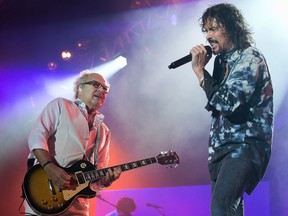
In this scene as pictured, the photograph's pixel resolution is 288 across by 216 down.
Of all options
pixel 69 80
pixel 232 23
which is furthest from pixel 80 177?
pixel 69 80

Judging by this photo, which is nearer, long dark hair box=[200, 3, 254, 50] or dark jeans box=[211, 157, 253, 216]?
dark jeans box=[211, 157, 253, 216]

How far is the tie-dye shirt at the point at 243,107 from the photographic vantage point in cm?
215

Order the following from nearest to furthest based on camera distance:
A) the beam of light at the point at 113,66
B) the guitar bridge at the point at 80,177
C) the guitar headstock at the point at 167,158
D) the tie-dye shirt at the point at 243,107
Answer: the tie-dye shirt at the point at 243,107, the guitar bridge at the point at 80,177, the guitar headstock at the point at 167,158, the beam of light at the point at 113,66

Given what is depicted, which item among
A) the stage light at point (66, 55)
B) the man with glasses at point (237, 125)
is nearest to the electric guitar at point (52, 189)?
the man with glasses at point (237, 125)

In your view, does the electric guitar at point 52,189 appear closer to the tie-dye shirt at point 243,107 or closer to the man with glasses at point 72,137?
the man with glasses at point 72,137

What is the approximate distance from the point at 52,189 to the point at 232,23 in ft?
6.06

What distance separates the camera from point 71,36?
22.4ft

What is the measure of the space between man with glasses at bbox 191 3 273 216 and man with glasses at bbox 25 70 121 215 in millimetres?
1360

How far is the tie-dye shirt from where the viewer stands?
2152 millimetres

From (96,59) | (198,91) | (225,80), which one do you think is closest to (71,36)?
(96,59)

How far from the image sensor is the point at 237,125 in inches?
86.8

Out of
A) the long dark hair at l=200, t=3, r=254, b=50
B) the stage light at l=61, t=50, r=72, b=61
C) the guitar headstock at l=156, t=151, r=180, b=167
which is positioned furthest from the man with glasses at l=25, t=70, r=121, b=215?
the stage light at l=61, t=50, r=72, b=61

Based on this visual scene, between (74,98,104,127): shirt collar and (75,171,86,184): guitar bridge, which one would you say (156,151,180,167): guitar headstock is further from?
(75,171,86,184): guitar bridge

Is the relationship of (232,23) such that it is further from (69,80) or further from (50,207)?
(69,80)
